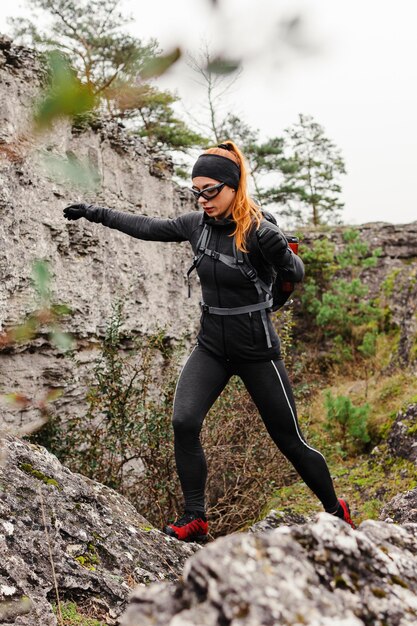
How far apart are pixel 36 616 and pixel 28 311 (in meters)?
2.47

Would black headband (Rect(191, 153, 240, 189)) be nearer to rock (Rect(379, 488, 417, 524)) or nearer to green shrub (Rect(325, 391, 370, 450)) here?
rock (Rect(379, 488, 417, 524))

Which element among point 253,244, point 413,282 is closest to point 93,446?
point 253,244

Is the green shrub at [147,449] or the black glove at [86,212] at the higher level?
the black glove at [86,212]

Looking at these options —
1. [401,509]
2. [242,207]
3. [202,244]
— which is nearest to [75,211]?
[202,244]

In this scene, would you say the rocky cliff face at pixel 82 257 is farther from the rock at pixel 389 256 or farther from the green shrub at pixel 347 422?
the rock at pixel 389 256

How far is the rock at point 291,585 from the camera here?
1.00m

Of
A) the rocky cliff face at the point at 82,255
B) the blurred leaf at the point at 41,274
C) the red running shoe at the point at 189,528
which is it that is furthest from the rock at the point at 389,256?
the blurred leaf at the point at 41,274

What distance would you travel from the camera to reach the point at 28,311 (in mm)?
4059

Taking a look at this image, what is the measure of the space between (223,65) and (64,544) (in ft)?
7.17

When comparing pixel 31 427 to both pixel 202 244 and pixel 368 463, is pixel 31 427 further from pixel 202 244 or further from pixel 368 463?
pixel 368 463

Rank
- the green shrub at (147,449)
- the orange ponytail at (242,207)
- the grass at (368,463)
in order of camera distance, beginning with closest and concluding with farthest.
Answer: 1. the orange ponytail at (242,207)
2. the green shrub at (147,449)
3. the grass at (368,463)

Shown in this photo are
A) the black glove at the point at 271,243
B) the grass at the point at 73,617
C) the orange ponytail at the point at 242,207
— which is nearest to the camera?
the grass at the point at 73,617

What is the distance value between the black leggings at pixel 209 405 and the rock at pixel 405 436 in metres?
1.95

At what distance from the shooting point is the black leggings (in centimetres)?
291
